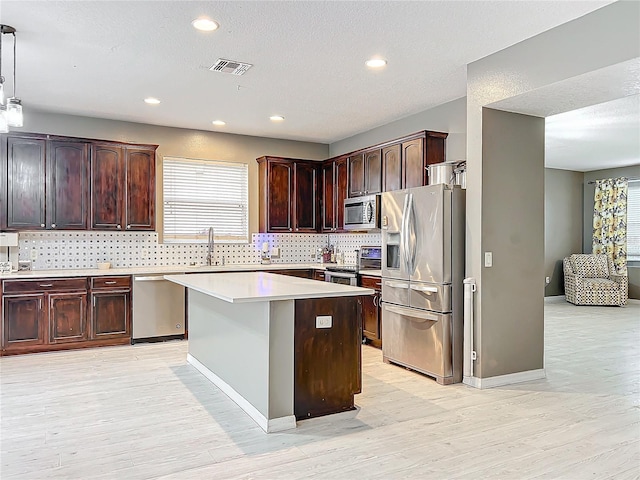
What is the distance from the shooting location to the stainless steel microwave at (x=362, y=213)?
19.5 feet

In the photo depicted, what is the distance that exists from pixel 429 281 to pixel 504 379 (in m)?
1.06

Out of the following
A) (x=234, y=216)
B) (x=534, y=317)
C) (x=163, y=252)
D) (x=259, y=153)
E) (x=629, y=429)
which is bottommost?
(x=629, y=429)

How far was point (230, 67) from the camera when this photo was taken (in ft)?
13.9

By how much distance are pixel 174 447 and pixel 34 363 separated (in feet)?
9.28

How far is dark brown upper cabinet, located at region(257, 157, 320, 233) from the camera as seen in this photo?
6.96 metres

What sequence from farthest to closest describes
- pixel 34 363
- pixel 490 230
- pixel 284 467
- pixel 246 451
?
1. pixel 34 363
2. pixel 490 230
3. pixel 246 451
4. pixel 284 467

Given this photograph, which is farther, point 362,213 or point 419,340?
point 362,213

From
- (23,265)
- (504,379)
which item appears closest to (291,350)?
(504,379)

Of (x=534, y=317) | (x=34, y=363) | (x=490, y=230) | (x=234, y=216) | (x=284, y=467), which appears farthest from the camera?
(x=234, y=216)

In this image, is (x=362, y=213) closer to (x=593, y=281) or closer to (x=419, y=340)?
(x=419, y=340)

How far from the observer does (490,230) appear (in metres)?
4.14

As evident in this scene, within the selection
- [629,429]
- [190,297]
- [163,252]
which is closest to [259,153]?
[163,252]

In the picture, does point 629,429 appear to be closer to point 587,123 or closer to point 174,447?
point 174,447

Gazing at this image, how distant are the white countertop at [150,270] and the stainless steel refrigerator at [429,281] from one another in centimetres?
214
